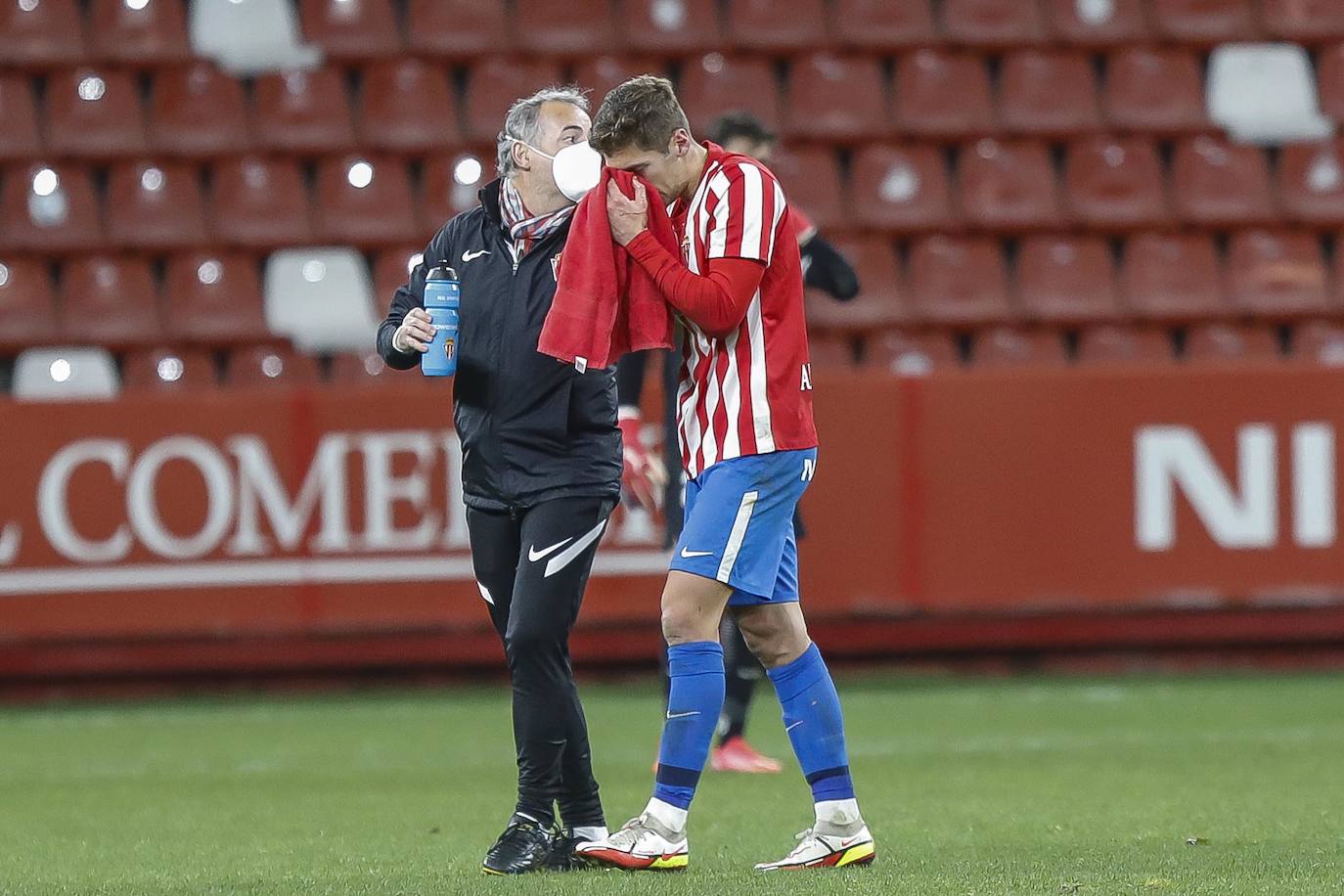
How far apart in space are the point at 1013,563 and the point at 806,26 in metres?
3.31

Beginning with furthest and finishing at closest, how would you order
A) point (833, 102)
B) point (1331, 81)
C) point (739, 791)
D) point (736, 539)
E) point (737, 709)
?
point (1331, 81) < point (833, 102) < point (737, 709) < point (739, 791) < point (736, 539)

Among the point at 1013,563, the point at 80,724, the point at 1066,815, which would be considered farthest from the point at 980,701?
the point at 80,724

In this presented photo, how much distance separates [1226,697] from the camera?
805cm

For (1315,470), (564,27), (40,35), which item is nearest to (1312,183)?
(1315,470)

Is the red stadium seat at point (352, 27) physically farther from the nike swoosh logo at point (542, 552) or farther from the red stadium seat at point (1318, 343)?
the nike swoosh logo at point (542, 552)

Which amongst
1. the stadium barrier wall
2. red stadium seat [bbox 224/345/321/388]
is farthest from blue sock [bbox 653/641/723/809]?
red stadium seat [bbox 224/345/321/388]

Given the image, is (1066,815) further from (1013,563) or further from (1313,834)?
(1013,563)

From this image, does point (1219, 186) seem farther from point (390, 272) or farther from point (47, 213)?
point (47, 213)

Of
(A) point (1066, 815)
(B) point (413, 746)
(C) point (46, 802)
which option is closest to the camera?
(A) point (1066, 815)

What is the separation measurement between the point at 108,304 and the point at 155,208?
59 centimetres

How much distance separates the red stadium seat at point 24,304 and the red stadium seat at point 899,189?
3.77 meters

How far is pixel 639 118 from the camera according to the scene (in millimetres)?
4105

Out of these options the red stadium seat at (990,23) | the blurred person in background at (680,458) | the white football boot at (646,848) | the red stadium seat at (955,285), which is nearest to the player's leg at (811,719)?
the white football boot at (646,848)

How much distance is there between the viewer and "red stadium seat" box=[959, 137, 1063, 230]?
9.84 m
